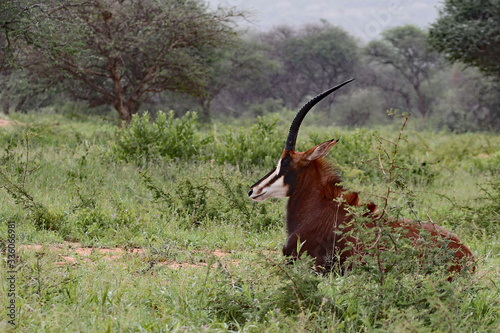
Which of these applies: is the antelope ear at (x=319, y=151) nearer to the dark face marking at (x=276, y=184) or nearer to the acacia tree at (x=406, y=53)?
the dark face marking at (x=276, y=184)

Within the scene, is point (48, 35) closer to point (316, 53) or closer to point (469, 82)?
point (469, 82)

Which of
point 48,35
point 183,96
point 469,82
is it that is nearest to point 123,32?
point 48,35

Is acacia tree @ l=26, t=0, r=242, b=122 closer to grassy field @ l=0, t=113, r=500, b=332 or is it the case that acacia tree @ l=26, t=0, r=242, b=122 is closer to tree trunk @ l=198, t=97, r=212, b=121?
grassy field @ l=0, t=113, r=500, b=332

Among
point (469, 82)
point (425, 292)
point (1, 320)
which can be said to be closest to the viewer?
point (1, 320)

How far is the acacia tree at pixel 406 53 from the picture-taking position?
38031mm

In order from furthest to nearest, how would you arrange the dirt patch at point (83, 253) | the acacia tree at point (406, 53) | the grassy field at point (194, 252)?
1. the acacia tree at point (406, 53)
2. the dirt patch at point (83, 253)
3. the grassy field at point (194, 252)

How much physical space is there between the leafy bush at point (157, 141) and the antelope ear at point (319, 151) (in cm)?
505

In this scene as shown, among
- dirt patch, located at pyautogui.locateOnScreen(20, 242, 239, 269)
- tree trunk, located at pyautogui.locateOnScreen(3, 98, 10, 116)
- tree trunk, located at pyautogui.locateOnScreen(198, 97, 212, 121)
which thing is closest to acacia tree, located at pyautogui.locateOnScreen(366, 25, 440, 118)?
tree trunk, located at pyautogui.locateOnScreen(198, 97, 212, 121)

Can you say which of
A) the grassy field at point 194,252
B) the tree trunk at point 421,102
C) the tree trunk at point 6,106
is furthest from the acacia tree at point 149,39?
the tree trunk at point 421,102

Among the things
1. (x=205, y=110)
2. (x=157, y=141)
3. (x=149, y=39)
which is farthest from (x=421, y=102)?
(x=157, y=141)

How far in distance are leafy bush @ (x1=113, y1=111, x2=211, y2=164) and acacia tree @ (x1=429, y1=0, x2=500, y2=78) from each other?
12.7 metres

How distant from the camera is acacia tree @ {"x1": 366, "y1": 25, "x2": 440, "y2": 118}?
3803cm

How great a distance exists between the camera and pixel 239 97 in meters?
41.3

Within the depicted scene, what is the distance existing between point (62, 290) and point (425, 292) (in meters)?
2.19
